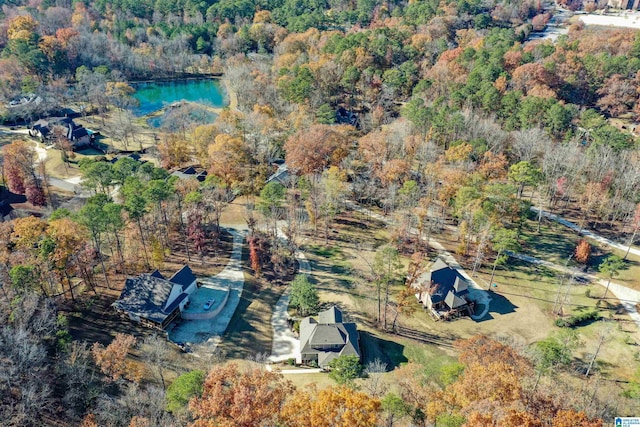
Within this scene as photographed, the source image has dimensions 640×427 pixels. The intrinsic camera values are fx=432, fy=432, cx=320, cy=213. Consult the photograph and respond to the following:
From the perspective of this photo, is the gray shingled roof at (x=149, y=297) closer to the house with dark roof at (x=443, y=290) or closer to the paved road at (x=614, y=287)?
the house with dark roof at (x=443, y=290)

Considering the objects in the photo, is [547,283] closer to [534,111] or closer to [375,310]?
[375,310]

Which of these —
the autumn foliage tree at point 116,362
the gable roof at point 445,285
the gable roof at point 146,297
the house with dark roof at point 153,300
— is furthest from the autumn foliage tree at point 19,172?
the gable roof at point 445,285

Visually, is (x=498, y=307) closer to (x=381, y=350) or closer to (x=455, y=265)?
(x=455, y=265)

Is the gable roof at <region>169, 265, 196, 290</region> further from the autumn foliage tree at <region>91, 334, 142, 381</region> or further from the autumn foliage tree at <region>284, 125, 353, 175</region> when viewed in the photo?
the autumn foliage tree at <region>284, 125, 353, 175</region>

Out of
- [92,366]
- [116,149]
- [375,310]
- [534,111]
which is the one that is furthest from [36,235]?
[534,111]

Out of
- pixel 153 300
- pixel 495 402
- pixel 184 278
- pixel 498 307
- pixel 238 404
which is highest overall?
pixel 495 402

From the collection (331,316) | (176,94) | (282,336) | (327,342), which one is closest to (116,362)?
(282,336)

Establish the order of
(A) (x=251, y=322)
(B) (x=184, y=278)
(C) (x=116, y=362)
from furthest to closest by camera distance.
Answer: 1. (B) (x=184, y=278)
2. (A) (x=251, y=322)
3. (C) (x=116, y=362)
